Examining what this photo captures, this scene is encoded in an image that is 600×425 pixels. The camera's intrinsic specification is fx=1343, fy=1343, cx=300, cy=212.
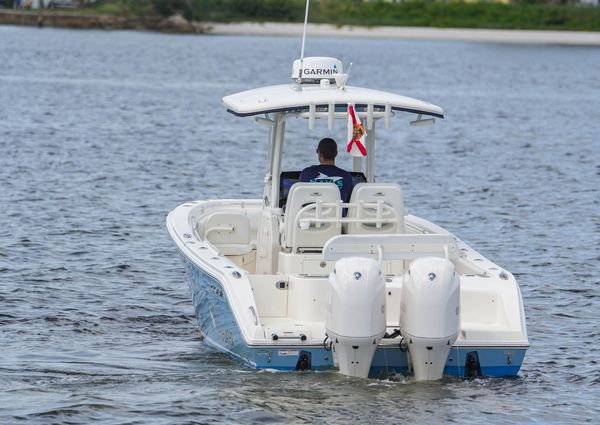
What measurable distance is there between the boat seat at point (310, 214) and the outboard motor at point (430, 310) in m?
1.45

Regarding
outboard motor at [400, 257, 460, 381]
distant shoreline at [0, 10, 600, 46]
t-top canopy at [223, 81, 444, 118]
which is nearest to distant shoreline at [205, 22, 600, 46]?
distant shoreline at [0, 10, 600, 46]

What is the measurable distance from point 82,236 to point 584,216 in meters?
8.24

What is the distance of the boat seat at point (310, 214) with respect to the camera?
10828 mm

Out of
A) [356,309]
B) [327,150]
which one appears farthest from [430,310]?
[327,150]

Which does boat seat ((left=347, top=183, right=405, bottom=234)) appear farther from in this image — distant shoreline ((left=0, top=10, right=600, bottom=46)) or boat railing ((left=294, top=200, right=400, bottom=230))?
distant shoreline ((left=0, top=10, right=600, bottom=46))

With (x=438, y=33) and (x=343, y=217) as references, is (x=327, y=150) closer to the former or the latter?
(x=343, y=217)

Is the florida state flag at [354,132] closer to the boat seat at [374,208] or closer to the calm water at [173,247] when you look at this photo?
the boat seat at [374,208]

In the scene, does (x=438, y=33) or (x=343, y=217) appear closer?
(x=343, y=217)

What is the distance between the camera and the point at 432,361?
9.58 m

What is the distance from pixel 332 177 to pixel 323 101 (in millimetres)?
684

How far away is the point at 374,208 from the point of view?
11.0 meters

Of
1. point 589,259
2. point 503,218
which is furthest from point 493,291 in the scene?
point 503,218

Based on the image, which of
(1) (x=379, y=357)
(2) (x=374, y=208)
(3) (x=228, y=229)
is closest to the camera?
(1) (x=379, y=357)

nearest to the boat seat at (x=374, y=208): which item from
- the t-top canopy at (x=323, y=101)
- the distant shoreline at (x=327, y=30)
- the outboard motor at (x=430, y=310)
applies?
the t-top canopy at (x=323, y=101)
